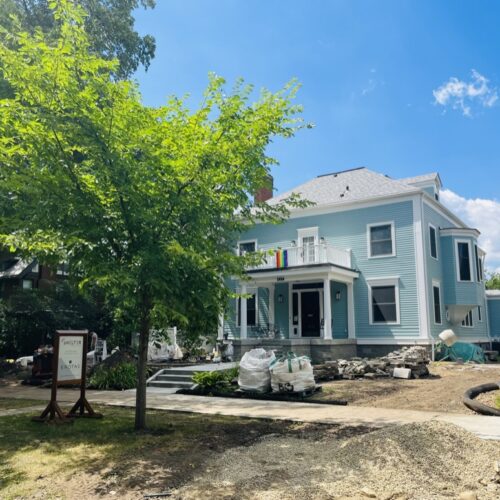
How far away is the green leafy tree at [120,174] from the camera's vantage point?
19.9ft

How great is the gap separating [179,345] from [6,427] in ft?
39.7

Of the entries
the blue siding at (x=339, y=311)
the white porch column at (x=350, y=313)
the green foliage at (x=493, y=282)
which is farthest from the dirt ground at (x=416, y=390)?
the green foliage at (x=493, y=282)

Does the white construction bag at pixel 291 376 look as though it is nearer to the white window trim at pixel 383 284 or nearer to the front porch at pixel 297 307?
the front porch at pixel 297 307

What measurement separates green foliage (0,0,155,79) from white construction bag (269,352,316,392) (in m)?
13.7

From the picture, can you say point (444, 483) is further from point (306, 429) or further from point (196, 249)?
point (196, 249)

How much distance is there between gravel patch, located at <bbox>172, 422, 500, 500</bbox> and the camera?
4293mm

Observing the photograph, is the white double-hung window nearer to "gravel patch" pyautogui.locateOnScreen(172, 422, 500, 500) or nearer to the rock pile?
the rock pile

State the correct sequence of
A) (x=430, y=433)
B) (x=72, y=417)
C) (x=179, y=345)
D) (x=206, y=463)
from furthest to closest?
(x=179, y=345) → (x=72, y=417) → (x=430, y=433) → (x=206, y=463)

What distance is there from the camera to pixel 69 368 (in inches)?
340

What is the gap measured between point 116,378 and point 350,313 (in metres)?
10.3

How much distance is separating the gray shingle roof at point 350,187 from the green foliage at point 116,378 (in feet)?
30.7

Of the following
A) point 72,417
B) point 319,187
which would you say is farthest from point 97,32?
point 72,417

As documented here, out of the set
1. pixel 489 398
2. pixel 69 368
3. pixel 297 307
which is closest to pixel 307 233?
pixel 297 307

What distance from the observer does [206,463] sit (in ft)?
17.3
